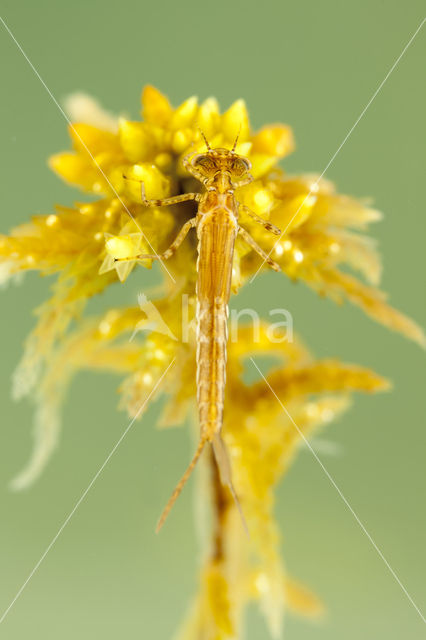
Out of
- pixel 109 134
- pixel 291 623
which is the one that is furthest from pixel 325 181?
pixel 291 623

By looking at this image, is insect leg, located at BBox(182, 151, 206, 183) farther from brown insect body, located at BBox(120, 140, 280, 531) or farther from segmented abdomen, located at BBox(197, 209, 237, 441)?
segmented abdomen, located at BBox(197, 209, 237, 441)

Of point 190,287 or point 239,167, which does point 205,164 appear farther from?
point 190,287

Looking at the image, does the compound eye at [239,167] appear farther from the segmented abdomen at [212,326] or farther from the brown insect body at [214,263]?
the segmented abdomen at [212,326]

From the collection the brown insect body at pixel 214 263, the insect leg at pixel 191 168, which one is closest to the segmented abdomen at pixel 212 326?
the brown insect body at pixel 214 263

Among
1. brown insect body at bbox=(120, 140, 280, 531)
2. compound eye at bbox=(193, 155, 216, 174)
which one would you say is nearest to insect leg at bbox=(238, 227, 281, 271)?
brown insect body at bbox=(120, 140, 280, 531)

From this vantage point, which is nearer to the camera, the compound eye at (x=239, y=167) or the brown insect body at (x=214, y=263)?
the brown insect body at (x=214, y=263)

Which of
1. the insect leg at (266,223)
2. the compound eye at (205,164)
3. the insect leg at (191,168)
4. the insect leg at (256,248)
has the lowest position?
the insect leg at (256,248)
